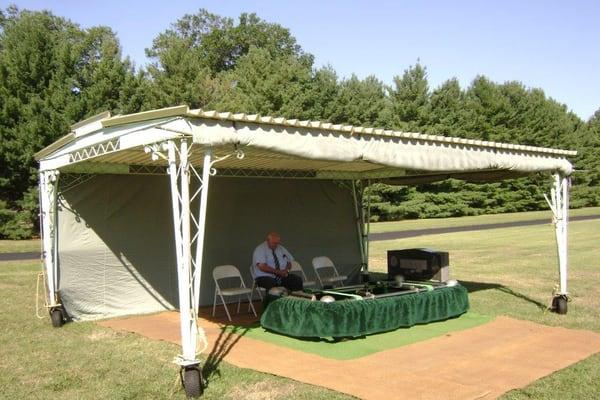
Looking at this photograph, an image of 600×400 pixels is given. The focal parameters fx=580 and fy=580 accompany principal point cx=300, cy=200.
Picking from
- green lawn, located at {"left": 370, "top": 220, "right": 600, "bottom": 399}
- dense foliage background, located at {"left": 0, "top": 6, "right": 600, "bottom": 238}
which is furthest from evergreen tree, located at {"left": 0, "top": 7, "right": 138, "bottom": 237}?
green lawn, located at {"left": 370, "top": 220, "right": 600, "bottom": 399}

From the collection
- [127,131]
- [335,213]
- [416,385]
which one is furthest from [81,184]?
[416,385]

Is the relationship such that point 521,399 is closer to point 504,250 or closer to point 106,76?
point 504,250

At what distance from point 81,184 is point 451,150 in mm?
5517

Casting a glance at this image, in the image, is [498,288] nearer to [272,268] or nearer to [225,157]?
[272,268]

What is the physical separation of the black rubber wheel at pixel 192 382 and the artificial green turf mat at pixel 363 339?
5.63 feet

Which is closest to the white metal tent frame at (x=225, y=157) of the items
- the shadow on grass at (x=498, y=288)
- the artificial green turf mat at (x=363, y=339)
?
the shadow on grass at (x=498, y=288)

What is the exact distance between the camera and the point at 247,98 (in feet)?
99.2

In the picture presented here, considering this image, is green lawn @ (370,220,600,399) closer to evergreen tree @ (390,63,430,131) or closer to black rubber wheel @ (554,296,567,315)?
Result: black rubber wheel @ (554,296,567,315)

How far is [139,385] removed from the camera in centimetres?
548

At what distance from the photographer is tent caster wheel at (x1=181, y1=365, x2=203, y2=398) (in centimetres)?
514

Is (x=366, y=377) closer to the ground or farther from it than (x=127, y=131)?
closer to the ground

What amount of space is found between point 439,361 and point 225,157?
3108mm

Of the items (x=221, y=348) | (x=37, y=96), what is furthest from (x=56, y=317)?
(x=37, y=96)

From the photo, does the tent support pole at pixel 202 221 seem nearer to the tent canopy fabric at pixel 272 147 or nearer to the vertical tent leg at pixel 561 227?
the tent canopy fabric at pixel 272 147
